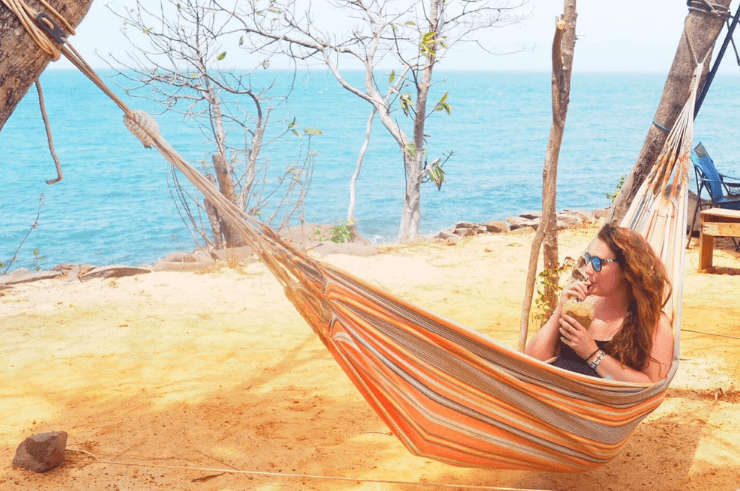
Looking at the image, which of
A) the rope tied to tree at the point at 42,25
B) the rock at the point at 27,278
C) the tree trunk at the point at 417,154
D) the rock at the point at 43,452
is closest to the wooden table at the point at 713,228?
the tree trunk at the point at 417,154

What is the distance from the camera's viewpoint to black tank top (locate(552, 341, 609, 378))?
175 centimetres

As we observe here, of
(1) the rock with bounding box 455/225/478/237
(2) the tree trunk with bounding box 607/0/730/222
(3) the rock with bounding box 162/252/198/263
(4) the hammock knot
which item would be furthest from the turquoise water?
(2) the tree trunk with bounding box 607/0/730/222

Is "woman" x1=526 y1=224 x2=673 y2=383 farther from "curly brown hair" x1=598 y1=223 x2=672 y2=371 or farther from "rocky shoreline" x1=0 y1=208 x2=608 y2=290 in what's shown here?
"rocky shoreline" x1=0 y1=208 x2=608 y2=290

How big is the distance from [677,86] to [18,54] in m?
2.68

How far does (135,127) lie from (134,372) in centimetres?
164

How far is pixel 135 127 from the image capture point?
1598 mm

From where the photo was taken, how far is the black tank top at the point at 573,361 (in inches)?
68.9

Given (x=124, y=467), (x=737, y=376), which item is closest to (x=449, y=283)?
(x=737, y=376)

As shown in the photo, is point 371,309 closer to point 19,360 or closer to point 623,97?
point 19,360

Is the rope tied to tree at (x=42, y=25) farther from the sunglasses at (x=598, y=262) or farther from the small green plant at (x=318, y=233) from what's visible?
the small green plant at (x=318, y=233)

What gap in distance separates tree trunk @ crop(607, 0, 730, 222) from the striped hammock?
1.56 meters

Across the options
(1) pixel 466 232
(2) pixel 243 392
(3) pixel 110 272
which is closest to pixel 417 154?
(1) pixel 466 232

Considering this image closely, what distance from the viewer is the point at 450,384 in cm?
162

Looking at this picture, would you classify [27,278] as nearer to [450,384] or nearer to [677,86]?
[450,384]
